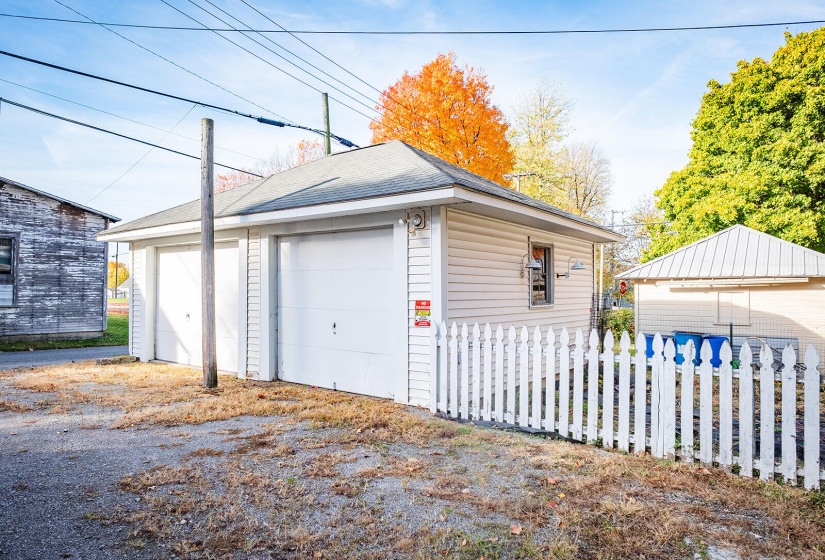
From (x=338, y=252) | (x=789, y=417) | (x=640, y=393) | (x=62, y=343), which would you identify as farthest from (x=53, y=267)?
(x=789, y=417)

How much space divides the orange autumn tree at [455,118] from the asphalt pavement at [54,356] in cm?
1231

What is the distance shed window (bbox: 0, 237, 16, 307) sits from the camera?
13398 millimetres

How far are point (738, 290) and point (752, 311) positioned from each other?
615 millimetres

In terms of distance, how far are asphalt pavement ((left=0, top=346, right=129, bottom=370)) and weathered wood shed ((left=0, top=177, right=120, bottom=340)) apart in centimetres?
188

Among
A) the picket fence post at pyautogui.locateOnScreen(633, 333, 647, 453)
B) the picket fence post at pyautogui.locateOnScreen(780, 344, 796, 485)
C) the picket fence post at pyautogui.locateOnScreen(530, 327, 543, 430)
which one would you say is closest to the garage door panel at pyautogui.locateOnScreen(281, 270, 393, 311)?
the picket fence post at pyautogui.locateOnScreen(530, 327, 543, 430)

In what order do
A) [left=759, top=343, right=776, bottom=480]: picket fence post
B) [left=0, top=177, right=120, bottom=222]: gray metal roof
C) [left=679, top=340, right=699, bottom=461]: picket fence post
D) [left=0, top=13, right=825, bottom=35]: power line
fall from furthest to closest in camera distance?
[left=0, top=177, right=120, bottom=222]: gray metal roof
[left=0, top=13, right=825, bottom=35]: power line
[left=679, top=340, right=699, bottom=461]: picket fence post
[left=759, top=343, right=776, bottom=480]: picket fence post

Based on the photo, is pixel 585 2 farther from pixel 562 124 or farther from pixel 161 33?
pixel 562 124

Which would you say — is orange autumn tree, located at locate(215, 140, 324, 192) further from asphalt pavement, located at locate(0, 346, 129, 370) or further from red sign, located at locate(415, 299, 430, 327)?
red sign, located at locate(415, 299, 430, 327)

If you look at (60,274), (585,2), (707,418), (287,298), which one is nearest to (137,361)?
(287,298)

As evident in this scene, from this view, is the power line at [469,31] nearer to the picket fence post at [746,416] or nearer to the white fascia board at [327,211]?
the white fascia board at [327,211]

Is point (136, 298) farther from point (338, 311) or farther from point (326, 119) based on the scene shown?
point (326, 119)

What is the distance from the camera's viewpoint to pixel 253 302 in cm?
800

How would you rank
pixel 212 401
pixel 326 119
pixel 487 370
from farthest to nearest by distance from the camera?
pixel 326 119
pixel 212 401
pixel 487 370

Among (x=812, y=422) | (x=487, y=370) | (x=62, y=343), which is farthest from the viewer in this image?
(x=62, y=343)
